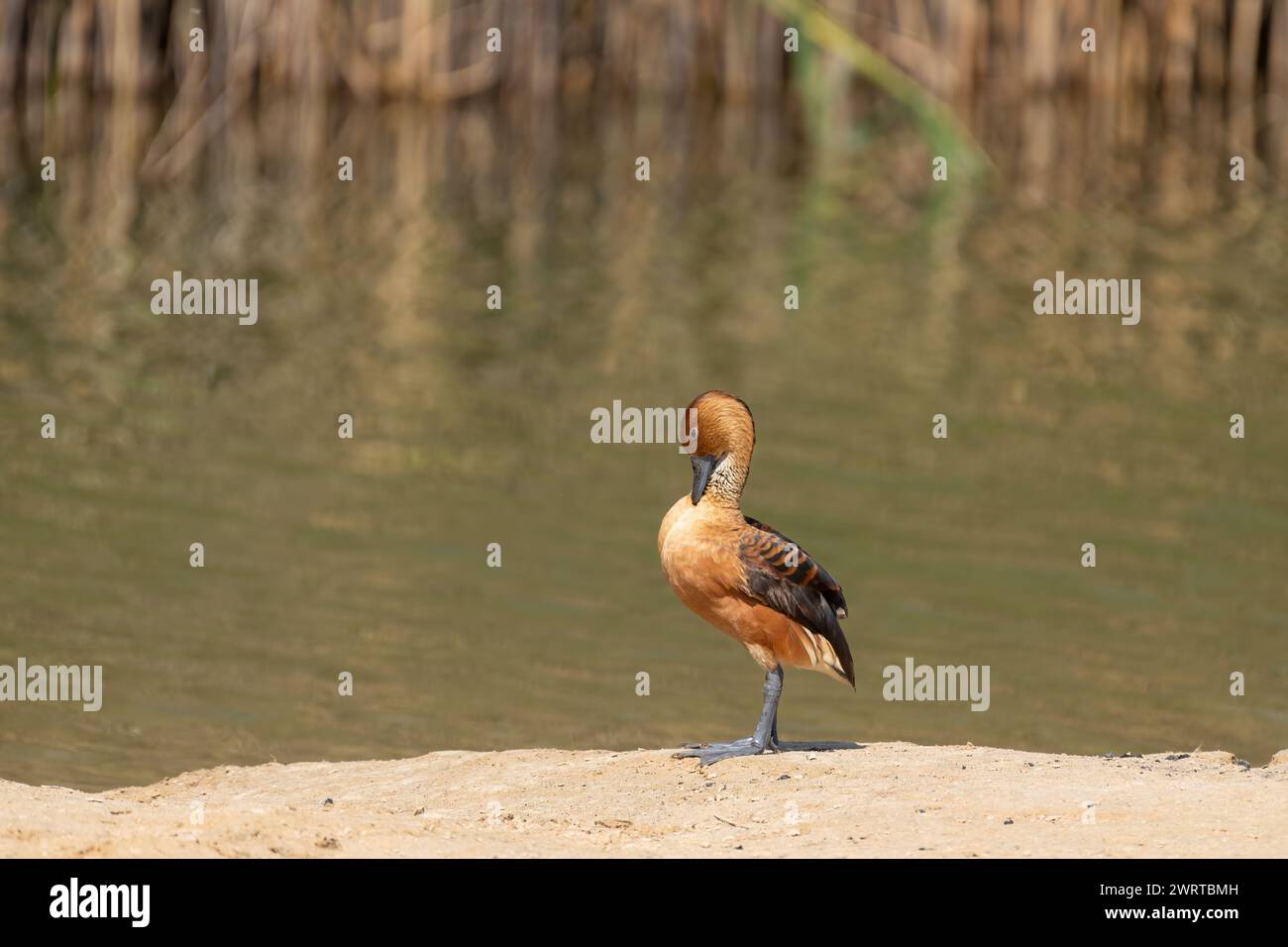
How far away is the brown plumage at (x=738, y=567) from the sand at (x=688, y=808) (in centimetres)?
47

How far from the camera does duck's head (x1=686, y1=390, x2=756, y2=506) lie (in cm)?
770

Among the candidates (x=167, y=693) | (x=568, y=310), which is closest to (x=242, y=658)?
(x=167, y=693)

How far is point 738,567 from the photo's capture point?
24.6 ft

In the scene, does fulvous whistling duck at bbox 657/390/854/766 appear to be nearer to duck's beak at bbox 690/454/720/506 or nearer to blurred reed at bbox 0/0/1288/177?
duck's beak at bbox 690/454/720/506

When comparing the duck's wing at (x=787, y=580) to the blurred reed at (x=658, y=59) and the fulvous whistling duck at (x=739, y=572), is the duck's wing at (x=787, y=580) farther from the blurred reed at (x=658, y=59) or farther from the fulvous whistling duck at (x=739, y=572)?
the blurred reed at (x=658, y=59)

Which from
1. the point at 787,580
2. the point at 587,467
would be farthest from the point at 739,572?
the point at 587,467

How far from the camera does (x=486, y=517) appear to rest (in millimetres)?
13367

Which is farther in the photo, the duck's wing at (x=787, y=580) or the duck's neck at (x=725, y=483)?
the duck's neck at (x=725, y=483)

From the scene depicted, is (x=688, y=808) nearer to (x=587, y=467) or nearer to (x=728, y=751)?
(x=728, y=751)

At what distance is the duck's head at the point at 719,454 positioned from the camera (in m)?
7.70

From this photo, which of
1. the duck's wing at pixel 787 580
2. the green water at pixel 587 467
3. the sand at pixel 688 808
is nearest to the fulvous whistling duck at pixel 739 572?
the duck's wing at pixel 787 580

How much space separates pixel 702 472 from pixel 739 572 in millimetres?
422

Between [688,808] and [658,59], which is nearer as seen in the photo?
[688,808]
